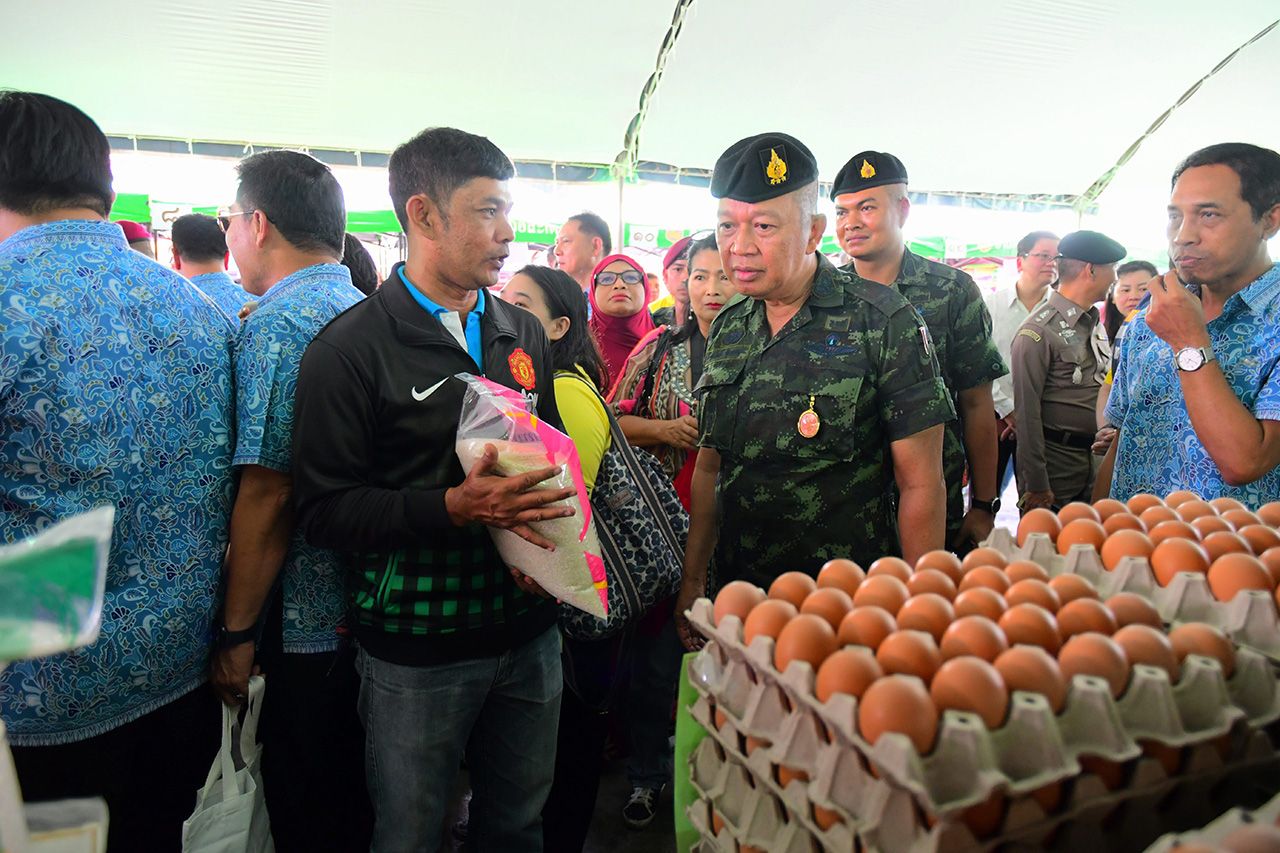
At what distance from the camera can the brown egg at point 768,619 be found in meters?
0.90

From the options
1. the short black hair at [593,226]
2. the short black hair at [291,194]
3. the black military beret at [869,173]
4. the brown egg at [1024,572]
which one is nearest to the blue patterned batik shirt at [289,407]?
the short black hair at [291,194]

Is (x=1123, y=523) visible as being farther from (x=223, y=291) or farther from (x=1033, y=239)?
(x=1033, y=239)

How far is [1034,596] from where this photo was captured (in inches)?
36.3

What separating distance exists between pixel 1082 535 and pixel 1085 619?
0.34 metres

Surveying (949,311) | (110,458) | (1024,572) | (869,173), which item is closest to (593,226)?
(869,173)

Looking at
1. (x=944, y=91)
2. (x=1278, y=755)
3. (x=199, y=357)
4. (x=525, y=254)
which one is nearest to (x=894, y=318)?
(x=1278, y=755)

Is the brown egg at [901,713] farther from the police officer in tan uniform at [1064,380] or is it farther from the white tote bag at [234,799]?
the police officer in tan uniform at [1064,380]

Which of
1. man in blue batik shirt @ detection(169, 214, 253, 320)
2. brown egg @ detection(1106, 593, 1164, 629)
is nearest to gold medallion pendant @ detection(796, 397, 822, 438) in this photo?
brown egg @ detection(1106, 593, 1164, 629)

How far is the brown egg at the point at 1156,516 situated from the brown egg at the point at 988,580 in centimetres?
38

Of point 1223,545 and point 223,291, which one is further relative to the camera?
point 223,291

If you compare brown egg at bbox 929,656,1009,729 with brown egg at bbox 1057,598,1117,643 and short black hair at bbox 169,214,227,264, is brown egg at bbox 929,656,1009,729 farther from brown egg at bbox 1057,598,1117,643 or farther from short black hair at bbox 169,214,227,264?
short black hair at bbox 169,214,227,264

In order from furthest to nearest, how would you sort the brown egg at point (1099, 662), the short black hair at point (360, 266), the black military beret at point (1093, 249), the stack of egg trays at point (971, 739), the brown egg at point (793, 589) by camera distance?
1. the black military beret at point (1093, 249)
2. the short black hair at point (360, 266)
3. the brown egg at point (793, 589)
4. the brown egg at point (1099, 662)
5. the stack of egg trays at point (971, 739)

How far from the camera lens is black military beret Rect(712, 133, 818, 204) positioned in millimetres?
1839

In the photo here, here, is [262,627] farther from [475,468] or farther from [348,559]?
[475,468]
